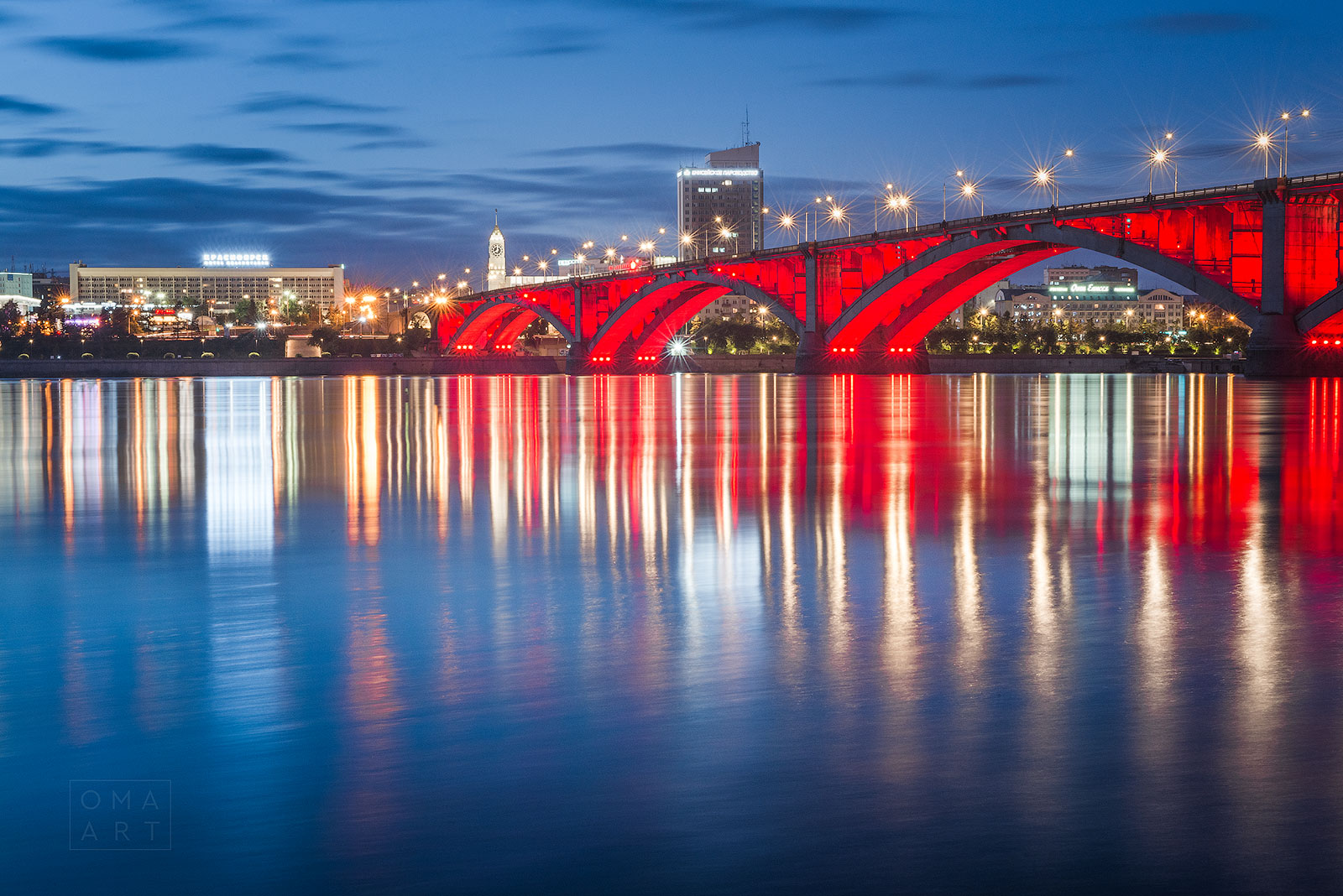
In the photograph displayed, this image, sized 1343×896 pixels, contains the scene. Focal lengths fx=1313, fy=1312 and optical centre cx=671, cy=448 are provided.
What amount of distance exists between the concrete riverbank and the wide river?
97802 mm

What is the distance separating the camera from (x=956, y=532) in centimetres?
1041

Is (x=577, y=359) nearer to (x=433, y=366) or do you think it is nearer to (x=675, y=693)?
(x=433, y=366)

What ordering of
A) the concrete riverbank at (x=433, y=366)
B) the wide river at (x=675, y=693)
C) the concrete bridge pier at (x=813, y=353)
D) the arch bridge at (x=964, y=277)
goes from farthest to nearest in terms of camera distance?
the concrete riverbank at (x=433, y=366), the concrete bridge pier at (x=813, y=353), the arch bridge at (x=964, y=277), the wide river at (x=675, y=693)

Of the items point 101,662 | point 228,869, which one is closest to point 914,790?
point 228,869

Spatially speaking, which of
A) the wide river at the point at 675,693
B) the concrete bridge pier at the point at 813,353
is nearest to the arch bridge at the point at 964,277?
the concrete bridge pier at the point at 813,353

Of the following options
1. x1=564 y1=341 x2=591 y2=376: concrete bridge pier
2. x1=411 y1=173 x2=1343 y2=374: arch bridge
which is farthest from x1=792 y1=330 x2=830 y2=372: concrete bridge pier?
x1=564 y1=341 x2=591 y2=376: concrete bridge pier

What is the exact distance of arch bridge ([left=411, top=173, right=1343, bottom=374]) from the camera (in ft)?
167

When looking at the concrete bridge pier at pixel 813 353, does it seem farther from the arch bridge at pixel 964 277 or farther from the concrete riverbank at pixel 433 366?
the concrete riverbank at pixel 433 366

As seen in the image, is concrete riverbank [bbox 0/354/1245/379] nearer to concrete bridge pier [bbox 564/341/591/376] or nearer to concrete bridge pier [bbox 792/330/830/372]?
concrete bridge pier [bbox 564/341/591/376]

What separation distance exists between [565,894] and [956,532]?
7251mm

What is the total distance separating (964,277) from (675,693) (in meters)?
71.9

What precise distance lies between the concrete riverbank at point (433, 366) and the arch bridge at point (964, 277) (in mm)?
6390

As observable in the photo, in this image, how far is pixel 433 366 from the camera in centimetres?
11388

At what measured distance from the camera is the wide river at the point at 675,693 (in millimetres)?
3885
